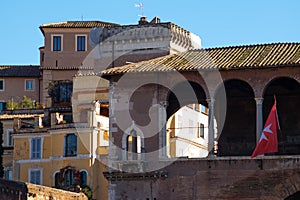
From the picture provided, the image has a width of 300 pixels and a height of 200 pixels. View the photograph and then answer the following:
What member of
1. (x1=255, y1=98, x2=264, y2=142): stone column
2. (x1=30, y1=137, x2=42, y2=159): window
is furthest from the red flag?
(x1=30, y1=137, x2=42, y2=159): window

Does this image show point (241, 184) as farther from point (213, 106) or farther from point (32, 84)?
point (32, 84)

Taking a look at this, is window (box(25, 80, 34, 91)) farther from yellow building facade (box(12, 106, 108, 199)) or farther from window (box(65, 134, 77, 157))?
window (box(65, 134, 77, 157))

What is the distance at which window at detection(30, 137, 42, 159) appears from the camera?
65688 mm

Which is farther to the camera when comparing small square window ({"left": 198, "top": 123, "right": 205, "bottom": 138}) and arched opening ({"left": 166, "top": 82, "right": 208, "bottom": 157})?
small square window ({"left": 198, "top": 123, "right": 205, "bottom": 138})

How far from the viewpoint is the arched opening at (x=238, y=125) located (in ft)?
169

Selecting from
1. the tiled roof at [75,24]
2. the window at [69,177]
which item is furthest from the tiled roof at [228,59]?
the tiled roof at [75,24]

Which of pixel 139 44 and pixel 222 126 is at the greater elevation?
pixel 139 44

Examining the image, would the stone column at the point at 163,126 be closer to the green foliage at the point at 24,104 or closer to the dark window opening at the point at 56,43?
the green foliage at the point at 24,104

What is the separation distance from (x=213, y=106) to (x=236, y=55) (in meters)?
2.50

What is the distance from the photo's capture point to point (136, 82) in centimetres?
4931

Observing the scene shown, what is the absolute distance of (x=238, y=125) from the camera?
51.9m

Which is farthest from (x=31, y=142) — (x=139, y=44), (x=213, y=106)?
(x=213, y=106)

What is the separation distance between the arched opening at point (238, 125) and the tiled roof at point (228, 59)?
216cm

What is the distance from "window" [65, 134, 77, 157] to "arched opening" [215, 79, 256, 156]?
14.9 metres
